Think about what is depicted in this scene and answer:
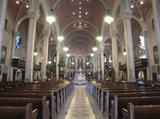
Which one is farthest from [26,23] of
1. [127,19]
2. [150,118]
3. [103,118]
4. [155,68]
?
[150,118]

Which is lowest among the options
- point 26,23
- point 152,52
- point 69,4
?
point 152,52

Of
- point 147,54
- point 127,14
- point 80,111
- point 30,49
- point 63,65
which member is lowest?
point 80,111

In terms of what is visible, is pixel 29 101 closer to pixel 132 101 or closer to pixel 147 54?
pixel 132 101

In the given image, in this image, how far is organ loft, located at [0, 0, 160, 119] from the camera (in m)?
2.99

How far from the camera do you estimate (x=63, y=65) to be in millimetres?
22875

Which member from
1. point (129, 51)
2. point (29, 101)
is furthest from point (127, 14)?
point (29, 101)

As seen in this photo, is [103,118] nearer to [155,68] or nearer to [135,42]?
[155,68]

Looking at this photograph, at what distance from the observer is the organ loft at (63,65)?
299 centimetres

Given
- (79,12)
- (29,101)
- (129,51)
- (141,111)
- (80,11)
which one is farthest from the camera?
(79,12)

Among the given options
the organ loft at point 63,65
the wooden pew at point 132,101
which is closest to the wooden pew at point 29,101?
the organ loft at point 63,65

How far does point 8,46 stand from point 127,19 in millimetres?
14006

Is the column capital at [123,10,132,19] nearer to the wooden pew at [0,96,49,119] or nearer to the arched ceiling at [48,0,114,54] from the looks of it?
the arched ceiling at [48,0,114,54]

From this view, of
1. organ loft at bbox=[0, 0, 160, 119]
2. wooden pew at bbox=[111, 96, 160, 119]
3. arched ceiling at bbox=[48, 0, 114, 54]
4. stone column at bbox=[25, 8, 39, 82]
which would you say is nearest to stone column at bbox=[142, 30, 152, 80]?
organ loft at bbox=[0, 0, 160, 119]

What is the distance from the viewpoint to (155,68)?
1744 cm
